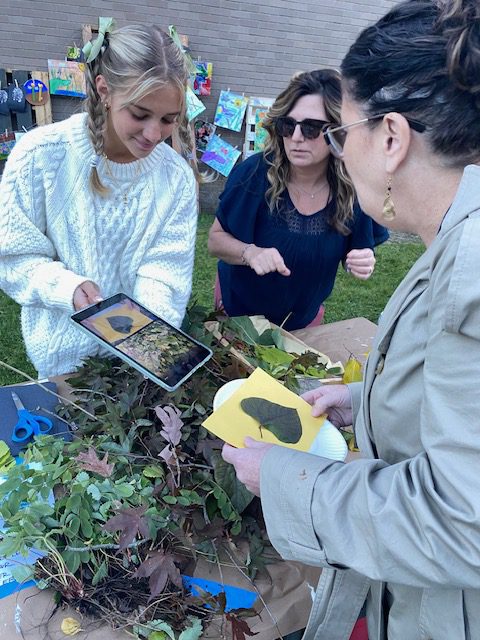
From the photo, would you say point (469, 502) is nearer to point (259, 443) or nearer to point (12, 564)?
point (259, 443)

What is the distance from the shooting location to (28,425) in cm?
133

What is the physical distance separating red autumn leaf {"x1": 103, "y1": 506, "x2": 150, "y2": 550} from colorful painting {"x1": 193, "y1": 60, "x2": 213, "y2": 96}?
531cm

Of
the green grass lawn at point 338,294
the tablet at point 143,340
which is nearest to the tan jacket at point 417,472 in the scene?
the tablet at point 143,340

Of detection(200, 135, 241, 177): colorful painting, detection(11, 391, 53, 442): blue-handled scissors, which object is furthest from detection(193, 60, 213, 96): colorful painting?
detection(11, 391, 53, 442): blue-handled scissors

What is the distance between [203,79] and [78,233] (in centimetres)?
461

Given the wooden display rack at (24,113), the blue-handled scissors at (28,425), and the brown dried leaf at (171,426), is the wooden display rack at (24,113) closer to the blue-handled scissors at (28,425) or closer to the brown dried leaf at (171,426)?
the blue-handled scissors at (28,425)

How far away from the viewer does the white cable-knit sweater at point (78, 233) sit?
144 centimetres

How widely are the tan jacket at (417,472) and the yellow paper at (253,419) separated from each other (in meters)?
0.19

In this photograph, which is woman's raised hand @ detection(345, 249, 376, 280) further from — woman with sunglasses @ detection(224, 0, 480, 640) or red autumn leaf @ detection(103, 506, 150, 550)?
red autumn leaf @ detection(103, 506, 150, 550)

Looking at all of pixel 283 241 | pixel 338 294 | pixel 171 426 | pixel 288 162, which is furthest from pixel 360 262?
pixel 338 294

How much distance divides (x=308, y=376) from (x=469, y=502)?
1020 millimetres

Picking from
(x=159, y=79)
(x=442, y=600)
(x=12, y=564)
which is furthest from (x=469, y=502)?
(x=159, y=79)

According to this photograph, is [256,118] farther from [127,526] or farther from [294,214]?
[127,526]

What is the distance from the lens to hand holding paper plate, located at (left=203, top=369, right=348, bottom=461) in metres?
1.10
